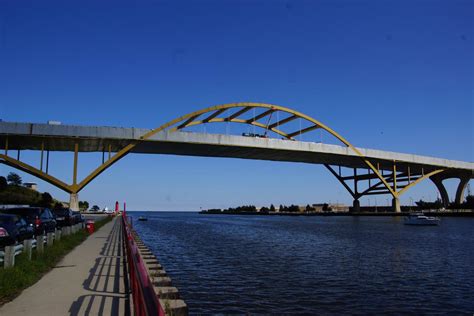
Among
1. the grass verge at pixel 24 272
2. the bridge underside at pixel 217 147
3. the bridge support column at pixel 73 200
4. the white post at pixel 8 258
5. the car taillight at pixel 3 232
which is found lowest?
the grass verge at pixel 24 272

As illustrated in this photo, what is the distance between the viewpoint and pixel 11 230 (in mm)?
15453

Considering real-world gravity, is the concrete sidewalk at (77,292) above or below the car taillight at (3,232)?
below

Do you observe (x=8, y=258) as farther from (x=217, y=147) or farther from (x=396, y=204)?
(x=396, y=204)

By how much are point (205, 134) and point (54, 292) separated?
6493cm

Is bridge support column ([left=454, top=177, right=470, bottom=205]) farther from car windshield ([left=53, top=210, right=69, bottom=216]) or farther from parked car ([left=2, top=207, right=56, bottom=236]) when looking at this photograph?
parked car ([left=2, top=207, right=56, bottom=236])

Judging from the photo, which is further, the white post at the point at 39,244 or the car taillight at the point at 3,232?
the white post at the point at 39,244

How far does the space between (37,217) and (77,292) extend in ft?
47.2

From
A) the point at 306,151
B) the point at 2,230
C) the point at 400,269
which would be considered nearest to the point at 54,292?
the point at 2,230

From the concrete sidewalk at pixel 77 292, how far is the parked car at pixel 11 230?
2.06 metres

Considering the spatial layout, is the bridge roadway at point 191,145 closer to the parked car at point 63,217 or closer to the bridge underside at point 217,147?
the bridge underside at point 217,147

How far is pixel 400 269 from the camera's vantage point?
19.6 m

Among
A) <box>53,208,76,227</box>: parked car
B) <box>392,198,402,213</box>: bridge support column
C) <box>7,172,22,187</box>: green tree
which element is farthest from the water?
<box>7,172,22,187</box>: green tree

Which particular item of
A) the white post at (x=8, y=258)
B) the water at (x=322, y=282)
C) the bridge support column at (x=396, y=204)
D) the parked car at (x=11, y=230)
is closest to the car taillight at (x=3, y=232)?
the parked car at (x=11, y=230)

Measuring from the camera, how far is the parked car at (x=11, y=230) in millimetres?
14727
